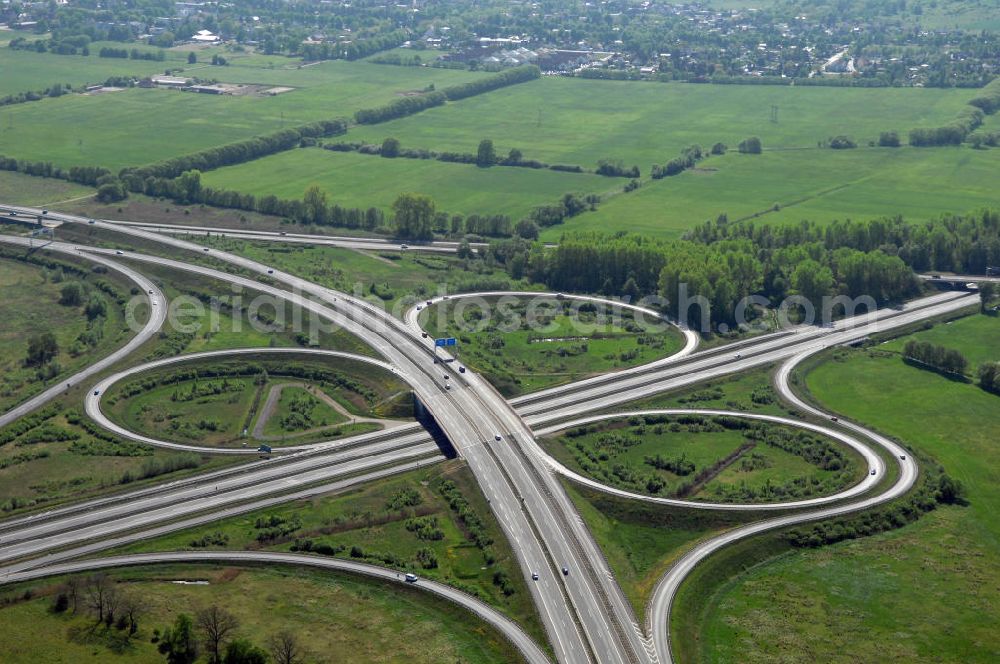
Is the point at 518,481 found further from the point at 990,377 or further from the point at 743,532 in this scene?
the point at 990,377

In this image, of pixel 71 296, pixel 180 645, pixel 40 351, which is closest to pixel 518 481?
pixel 180 645

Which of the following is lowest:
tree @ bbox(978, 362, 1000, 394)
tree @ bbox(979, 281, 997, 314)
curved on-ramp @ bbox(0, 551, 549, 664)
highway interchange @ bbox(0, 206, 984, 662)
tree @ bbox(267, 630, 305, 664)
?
tree @ bbox(267, 630, 305, 664)

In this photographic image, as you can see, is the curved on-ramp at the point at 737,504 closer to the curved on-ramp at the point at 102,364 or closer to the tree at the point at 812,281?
the tree at the point at 812,281

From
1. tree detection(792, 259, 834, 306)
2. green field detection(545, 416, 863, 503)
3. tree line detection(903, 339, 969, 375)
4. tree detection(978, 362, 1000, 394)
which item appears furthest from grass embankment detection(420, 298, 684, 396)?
tree detection(978, 362, 1000, 394)

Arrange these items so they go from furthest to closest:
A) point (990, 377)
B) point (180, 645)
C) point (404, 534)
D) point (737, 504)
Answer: point (990, 377), point (737, 504), point (404, 534), point (180, 645)

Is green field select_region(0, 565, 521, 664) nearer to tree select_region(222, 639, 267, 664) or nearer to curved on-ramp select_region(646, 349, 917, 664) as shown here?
tree select_region(222, 639, 267, 664)

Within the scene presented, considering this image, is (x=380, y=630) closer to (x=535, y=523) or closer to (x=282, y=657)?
(x=282, y=657)

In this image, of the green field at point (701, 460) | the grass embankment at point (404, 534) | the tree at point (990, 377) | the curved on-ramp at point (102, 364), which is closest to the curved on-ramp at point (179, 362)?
the curved on-ramp at point (102, 364)
